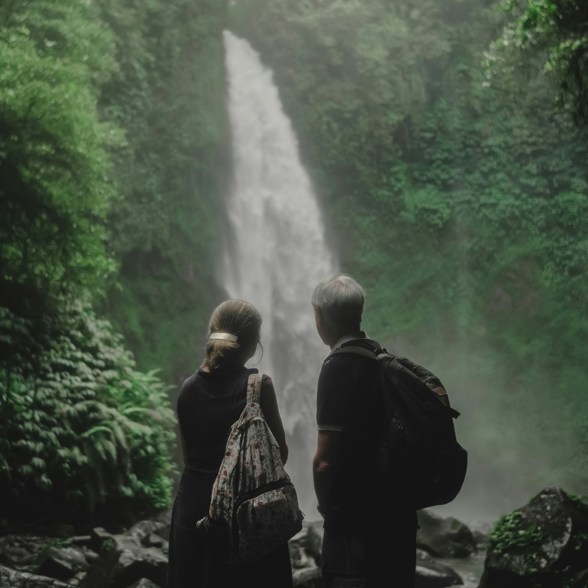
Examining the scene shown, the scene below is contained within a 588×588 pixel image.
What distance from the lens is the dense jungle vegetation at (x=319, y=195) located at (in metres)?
9.05

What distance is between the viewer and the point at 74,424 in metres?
8.79

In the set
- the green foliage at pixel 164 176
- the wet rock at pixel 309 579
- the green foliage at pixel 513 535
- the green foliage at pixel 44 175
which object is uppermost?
the green foliage at pixel 164 176

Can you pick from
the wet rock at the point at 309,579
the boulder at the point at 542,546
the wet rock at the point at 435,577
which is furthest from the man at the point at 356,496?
the wet rock at the point at 435,577

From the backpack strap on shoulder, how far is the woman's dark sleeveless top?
Result: 5cm

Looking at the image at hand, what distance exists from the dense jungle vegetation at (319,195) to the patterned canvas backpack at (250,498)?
17.9 ft

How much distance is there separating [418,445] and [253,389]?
76cm

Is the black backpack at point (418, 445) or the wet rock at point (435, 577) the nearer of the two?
the black backpack at point (418, 445)

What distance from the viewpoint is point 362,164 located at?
1975 centimetres

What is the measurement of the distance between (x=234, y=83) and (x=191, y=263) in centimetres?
620

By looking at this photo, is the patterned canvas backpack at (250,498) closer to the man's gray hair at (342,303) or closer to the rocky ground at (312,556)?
the man's gray hair at (342,303)

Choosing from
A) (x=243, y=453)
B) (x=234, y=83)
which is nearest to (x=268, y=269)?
(x=234, y=83)

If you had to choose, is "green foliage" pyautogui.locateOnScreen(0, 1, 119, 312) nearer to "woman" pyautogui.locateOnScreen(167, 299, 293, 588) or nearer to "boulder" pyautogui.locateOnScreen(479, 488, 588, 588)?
"boulder" pyautogui.locateOnScreen(479, 488, 588, 588)

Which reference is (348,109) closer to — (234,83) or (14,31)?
(234,83)

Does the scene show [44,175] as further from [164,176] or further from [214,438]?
[214,438]
